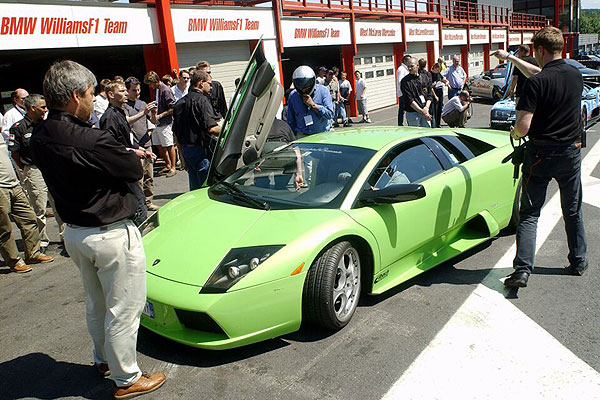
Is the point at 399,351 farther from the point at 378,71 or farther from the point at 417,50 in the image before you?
the point at 417,50

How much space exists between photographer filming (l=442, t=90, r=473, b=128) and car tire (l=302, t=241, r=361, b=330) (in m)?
7.39

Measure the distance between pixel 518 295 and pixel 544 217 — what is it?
2185mm

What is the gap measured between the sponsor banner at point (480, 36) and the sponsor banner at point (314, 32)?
16247 millimetres

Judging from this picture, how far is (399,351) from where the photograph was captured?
3.21 m

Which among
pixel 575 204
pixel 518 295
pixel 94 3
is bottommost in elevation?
pixel 518 295

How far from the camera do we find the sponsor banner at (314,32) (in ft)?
54.4

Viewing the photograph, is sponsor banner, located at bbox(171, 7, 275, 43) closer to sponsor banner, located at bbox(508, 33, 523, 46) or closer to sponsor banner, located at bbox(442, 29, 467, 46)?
sponsor banner, located at bbox(442, 29, 467, 46)

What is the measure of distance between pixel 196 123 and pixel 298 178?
109 inches

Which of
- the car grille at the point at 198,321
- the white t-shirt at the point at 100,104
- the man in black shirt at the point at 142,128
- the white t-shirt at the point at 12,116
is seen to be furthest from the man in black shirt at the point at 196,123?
the car grille at the point at 198,321

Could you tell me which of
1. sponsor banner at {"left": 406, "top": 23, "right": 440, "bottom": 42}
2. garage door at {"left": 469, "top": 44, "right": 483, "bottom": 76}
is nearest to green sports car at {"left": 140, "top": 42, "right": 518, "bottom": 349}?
sponsor banner at {"left": 406, "top": 23, "right": 440, "bottom": 42}

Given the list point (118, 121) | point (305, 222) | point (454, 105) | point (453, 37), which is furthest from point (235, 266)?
point (453, 37)

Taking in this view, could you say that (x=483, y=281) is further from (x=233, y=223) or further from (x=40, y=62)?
(x=40, y=62)

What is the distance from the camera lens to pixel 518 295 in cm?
391

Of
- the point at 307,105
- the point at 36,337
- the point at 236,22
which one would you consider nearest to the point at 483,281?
the point at 307,105
